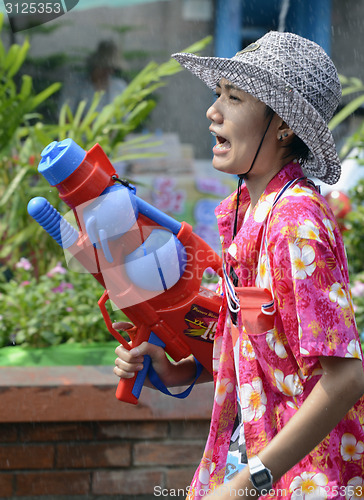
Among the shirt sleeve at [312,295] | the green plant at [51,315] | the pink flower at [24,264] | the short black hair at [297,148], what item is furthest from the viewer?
the pink flower at [24,264]

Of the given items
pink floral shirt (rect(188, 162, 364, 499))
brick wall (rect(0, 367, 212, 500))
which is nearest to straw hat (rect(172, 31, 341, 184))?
pink floral shirt (rect(188, 162, 364, 499))

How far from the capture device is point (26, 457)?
3166 millimetres

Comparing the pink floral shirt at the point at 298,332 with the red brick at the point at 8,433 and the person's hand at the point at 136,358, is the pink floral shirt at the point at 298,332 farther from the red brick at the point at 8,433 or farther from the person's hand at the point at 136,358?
the red brick at the point at 8,433

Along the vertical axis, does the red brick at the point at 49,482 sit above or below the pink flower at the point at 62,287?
below

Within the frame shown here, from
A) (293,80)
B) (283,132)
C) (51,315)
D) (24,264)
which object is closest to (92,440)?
(51,315)

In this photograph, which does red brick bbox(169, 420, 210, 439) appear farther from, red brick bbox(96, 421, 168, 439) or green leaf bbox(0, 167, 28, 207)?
green leaf bbox(0, 167, 28, 207)

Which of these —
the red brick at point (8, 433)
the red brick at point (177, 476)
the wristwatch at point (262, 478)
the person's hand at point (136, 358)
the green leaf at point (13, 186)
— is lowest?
the red brick at point (177, 476)

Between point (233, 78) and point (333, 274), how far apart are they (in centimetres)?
52

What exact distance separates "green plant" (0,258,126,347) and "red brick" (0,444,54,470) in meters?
0.61

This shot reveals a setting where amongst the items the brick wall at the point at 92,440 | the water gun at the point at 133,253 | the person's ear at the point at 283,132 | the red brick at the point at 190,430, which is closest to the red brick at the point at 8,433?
the brick wall at the point at 92,440

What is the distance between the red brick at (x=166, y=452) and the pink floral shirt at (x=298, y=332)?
1730 millimetres

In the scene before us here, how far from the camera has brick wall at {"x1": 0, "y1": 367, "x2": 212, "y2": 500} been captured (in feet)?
10.2

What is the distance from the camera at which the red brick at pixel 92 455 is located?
3.17 m

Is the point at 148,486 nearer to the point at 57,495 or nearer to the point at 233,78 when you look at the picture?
the point at 57,495
